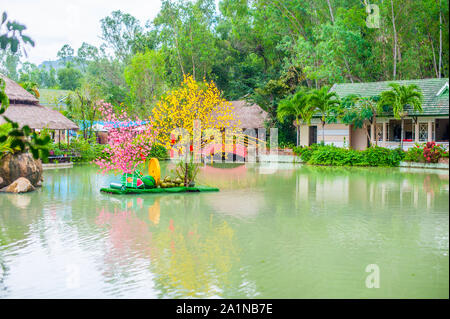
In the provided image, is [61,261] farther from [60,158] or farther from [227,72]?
[227,72]

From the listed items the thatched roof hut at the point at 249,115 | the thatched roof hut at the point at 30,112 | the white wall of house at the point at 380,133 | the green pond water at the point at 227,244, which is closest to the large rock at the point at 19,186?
the green pond water at the point at 227,244

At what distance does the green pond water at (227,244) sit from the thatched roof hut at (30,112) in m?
12.5

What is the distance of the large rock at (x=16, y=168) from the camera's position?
18719 mm

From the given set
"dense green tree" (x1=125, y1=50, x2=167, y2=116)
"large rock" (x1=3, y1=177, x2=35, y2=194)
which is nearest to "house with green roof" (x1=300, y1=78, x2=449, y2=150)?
"large rock" (x1=3, y1=177, x2=35, y2=194)

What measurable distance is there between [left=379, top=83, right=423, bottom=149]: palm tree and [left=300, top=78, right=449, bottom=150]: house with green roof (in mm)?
884

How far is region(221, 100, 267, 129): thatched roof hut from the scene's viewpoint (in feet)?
138

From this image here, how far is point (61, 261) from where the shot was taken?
29.1ft

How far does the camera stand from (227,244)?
A: 10.1 meters

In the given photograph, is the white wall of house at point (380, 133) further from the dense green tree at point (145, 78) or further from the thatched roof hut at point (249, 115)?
the dense green tree at point (145, 78)

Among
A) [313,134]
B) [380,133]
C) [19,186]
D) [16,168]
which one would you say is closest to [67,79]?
[313,134]

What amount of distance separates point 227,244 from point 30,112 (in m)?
23.3

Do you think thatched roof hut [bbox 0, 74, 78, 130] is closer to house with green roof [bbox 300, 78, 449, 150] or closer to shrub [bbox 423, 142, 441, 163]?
house with green roof [bbox 300, 78, 449, 150]

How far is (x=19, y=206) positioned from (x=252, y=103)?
28.4 meters
